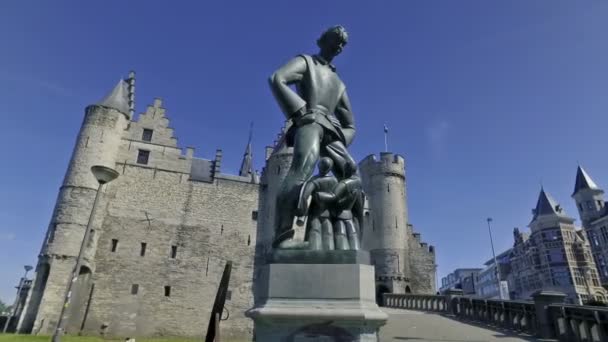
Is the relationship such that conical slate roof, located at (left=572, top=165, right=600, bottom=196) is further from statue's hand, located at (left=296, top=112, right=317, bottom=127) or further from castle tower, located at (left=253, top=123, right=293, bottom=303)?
statue's hand, located at (left=296, top=112, right=317, bottom=127)

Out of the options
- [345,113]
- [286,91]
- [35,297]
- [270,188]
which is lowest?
[35,297]

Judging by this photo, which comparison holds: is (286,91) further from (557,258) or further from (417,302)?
(557,258)

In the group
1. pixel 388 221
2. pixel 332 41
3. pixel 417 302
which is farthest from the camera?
pixel 388 221

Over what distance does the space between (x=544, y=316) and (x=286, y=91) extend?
25.9ft

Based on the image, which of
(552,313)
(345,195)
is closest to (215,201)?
(552,313)

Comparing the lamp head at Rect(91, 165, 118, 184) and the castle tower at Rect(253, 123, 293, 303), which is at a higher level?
the castle tower at Rect(253, 123, 293, 303)

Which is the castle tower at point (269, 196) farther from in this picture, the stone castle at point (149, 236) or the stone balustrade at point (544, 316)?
the stone balustrade at point (544, 316)

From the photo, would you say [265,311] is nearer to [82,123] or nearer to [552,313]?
[552,313]

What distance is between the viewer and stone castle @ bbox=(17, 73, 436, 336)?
66.9 ft

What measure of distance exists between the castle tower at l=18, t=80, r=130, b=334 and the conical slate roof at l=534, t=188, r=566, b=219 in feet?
194

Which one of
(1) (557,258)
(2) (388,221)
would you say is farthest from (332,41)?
(1) (557,258)

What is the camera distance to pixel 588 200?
55625 mm

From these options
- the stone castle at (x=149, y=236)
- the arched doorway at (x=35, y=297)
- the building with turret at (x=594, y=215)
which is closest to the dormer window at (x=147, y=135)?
the stone castle at (x=149, y=236)

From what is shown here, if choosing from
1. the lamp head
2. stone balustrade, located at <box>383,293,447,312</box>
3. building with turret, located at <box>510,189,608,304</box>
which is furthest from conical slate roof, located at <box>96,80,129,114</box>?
building with turret, located at <box>510,189,608,304</box>
